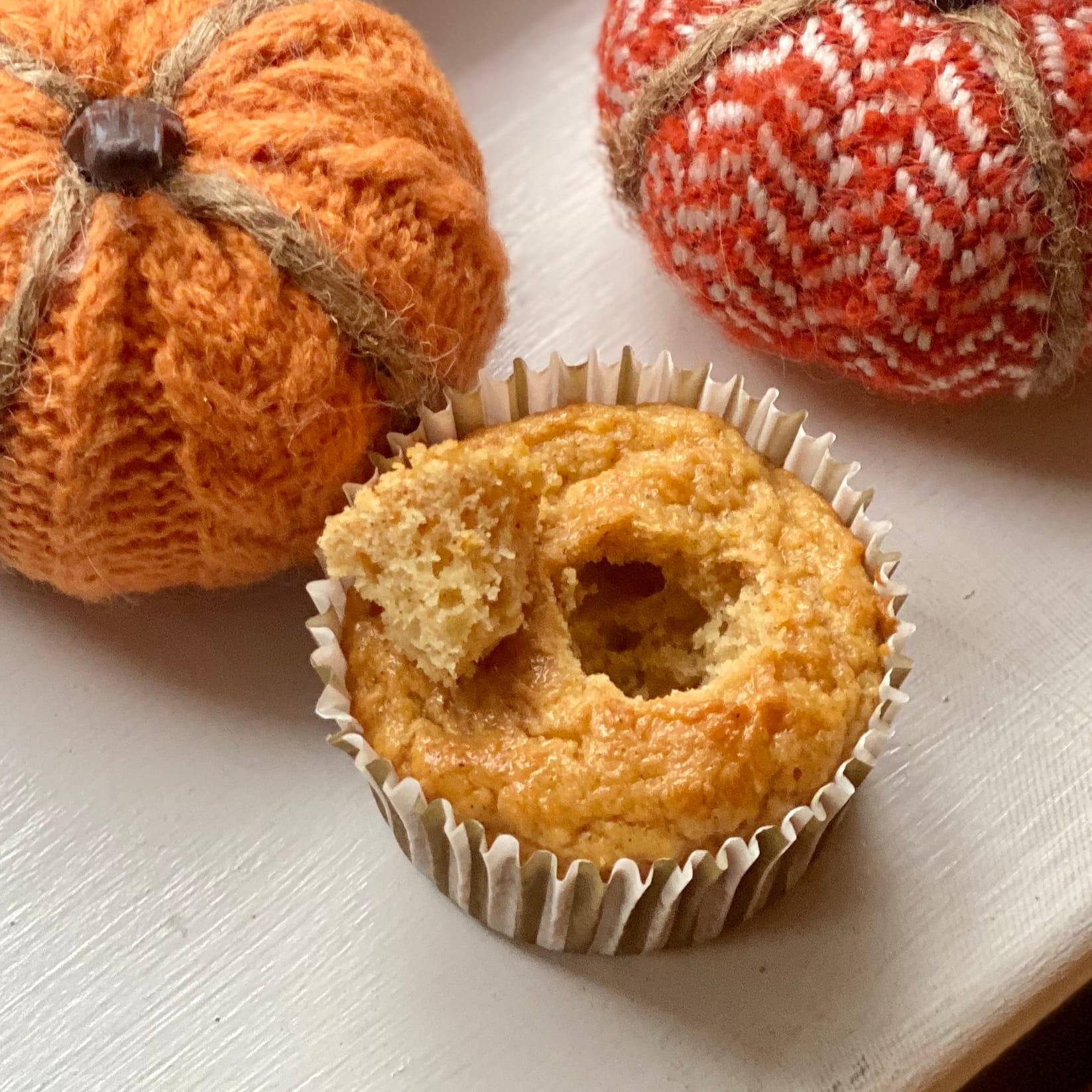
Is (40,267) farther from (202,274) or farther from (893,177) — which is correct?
(893,177)

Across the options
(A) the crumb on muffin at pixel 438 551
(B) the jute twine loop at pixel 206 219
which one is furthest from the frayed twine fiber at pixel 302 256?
(A) the crumb on muffin at pixel 438 551

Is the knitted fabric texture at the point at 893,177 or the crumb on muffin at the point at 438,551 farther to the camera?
the knitted fabric texture at the point at 893,177

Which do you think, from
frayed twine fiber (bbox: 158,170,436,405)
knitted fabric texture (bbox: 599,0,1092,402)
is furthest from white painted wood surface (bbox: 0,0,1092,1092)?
frayed twine fiber (bbox: 158,170,436,405)

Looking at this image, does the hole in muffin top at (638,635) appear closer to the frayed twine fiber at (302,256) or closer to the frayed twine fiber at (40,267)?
the frayed twine fiber at (302,256)

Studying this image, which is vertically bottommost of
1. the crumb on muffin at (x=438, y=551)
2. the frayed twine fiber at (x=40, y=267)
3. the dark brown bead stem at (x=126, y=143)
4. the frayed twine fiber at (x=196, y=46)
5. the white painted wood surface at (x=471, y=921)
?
the white painted wood surface at (x=471, y=921)

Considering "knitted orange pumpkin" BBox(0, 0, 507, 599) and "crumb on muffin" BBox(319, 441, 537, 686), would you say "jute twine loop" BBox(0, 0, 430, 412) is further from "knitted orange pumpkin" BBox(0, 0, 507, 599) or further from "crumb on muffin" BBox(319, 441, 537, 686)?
"crumb on muffin" BBox(319, 441, 537, 686)

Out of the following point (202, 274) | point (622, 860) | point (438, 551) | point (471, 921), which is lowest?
point (471, 921)

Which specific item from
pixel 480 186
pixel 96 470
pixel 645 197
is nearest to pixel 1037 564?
pixel 645 197

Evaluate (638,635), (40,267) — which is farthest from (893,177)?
(40,267)
